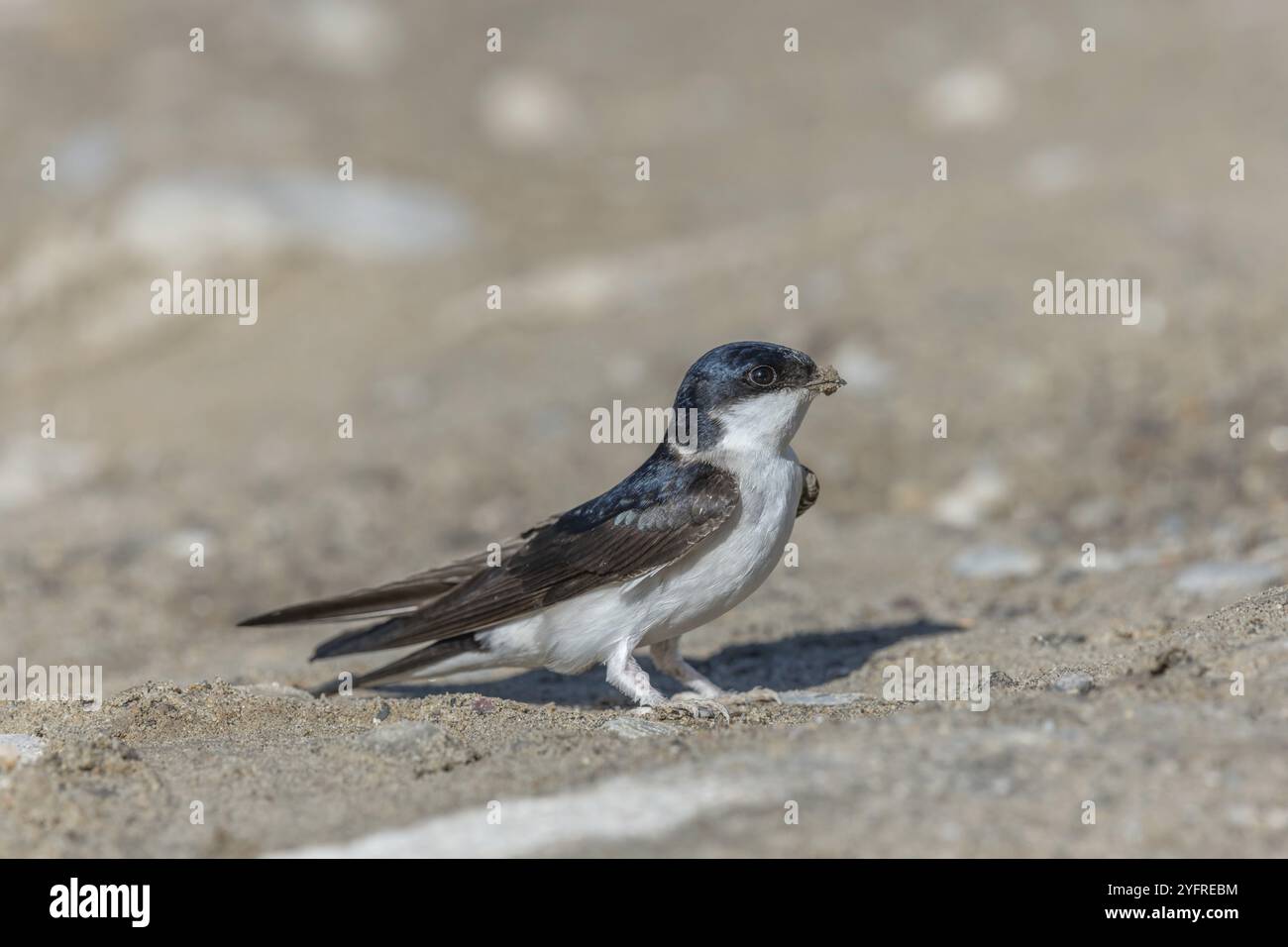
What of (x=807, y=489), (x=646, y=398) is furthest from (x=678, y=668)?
(x=646, y=398)

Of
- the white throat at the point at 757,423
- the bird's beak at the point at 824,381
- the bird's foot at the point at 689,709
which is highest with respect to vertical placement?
the bird's beak at the point at 824,381

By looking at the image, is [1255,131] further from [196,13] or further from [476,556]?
[196,13]

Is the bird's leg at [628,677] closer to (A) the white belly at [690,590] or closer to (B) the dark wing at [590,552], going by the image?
(A) the white belly at [690,590]

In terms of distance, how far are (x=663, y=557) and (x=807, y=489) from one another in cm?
66

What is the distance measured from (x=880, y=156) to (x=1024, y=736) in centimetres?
1130

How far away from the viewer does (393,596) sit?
4.89 metres

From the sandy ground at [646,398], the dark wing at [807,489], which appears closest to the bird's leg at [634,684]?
the sandy ground at [646,398]

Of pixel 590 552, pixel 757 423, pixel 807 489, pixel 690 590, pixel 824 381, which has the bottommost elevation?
Result: pixel 690 590

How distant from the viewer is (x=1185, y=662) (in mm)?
3656

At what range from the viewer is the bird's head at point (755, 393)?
4.48 m

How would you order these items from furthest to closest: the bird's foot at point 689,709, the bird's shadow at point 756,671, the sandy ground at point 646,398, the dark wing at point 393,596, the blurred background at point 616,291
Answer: the blurred background at point 616,291
the bird's shadow at point 756,671
the dark wing at point 393,596
the bird's foot at point 689,709
the sandy ground at point 646,398

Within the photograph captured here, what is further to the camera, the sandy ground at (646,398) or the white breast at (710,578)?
the white breast at (710,578)

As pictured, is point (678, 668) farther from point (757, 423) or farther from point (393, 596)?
point (393, 596)

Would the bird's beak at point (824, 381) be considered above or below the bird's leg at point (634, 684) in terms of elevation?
above
